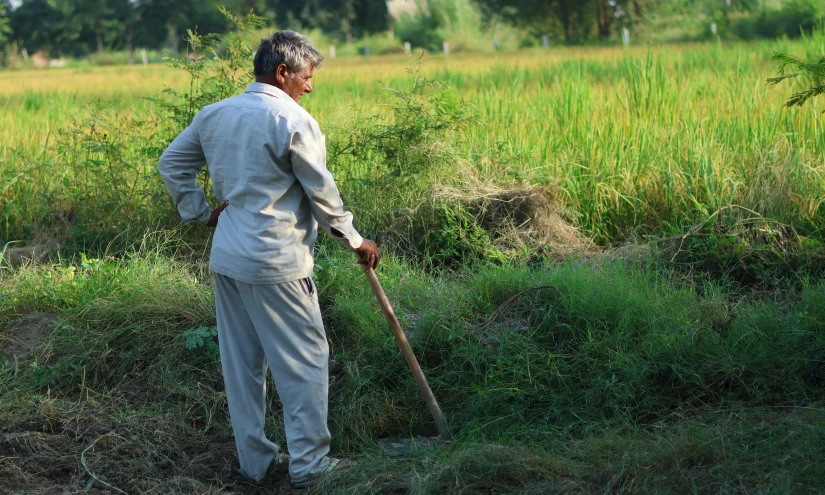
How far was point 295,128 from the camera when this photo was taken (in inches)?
110

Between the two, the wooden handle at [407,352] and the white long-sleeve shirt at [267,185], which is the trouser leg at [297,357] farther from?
the wooden handle at [407,352]

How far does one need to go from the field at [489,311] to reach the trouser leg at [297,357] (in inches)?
6.6

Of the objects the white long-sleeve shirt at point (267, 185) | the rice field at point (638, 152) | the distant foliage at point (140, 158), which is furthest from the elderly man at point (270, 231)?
the rice field at point (638, 152)

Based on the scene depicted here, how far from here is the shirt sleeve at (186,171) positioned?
3.06 metres

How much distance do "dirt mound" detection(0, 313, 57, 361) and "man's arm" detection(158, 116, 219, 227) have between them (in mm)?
1713

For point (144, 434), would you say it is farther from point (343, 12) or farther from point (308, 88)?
point (343, 12)

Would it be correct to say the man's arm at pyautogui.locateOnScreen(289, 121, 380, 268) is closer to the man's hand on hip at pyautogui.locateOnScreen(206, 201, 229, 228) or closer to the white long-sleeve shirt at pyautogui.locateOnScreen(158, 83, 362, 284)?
the white long-sleeve shirt at pyautogui.locateOnScreen(158, 83, 362, 284)

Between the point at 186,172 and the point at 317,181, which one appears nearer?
the point at 317,181

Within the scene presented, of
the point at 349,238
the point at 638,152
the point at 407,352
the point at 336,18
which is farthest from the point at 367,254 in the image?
the point at 336,18

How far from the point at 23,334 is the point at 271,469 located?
1969 mm

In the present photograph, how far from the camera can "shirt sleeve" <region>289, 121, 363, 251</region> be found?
9.27 ft

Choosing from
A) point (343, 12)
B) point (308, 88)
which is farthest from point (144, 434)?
point (343, 12)

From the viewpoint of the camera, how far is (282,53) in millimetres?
2904

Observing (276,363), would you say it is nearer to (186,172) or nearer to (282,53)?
(186,172)
